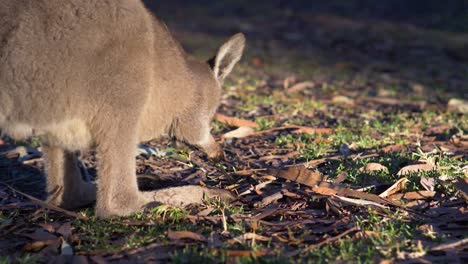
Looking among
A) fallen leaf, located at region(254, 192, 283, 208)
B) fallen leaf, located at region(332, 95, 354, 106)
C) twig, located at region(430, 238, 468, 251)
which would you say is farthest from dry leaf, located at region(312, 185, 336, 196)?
fallen leaf, located at region(332, 95, 354, 106)

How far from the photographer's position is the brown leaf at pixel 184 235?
375cm

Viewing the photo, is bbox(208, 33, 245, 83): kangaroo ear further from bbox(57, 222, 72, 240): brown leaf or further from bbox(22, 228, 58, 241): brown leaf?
bbox(22, 228, 58, 241): brown leaf

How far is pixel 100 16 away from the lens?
4133 millimetres

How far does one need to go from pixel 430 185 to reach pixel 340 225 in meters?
0.84

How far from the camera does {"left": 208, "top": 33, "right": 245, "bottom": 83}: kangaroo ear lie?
16.5 ft

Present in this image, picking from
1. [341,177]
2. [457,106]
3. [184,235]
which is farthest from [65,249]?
[457,106]

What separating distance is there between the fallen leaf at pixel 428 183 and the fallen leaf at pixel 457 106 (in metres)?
3.17

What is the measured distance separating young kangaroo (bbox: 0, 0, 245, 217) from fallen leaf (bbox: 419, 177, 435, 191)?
1220 mm

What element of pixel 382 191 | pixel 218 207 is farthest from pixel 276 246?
pixel 382 191

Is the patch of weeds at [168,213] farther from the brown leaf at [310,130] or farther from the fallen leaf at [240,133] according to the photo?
the brown leaf at [310,130]

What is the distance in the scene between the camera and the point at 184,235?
12.4ft

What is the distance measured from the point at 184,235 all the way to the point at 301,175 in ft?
3.67

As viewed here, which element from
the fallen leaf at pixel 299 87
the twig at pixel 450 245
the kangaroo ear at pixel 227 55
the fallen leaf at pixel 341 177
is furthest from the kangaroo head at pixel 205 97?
the fallen leaf at pixel 299 87

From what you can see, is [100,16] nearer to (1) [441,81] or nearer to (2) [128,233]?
(2) [128,233]
